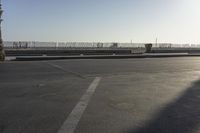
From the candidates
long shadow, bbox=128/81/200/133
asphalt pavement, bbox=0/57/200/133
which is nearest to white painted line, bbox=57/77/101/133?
asphalt pavement, bbox=0/57/200/133

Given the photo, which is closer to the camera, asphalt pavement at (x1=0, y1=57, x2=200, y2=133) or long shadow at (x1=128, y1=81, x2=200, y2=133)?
long shadow at (x1=128, y1=81, x2=200, y2=133)

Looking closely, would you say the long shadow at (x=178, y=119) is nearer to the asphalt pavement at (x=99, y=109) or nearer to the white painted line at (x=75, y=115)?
the asphalt pavement at (x=99, y=109)

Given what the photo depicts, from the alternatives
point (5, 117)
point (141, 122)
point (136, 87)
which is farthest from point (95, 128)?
point (136, 87)

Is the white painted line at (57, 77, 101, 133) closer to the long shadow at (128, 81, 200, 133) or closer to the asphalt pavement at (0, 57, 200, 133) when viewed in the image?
the asphalt pavement at (0, 57, 200, 133)

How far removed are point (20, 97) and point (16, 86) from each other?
2551 mm

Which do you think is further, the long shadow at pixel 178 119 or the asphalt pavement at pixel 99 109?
the asphalt pavement at pixel 99 109

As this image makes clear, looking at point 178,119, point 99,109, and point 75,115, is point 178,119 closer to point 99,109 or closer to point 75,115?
point 99,109

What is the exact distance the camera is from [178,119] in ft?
23.3

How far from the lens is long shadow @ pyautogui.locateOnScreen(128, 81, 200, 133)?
6297 mm

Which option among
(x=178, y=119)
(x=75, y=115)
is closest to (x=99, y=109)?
(x=75, y=115)

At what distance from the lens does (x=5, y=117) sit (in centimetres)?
720

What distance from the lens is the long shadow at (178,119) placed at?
630cm

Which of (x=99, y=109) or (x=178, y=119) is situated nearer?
(x=178, y=119)

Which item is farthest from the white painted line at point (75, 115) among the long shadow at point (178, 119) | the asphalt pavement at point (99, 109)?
the long shadow at point (178, 119)
